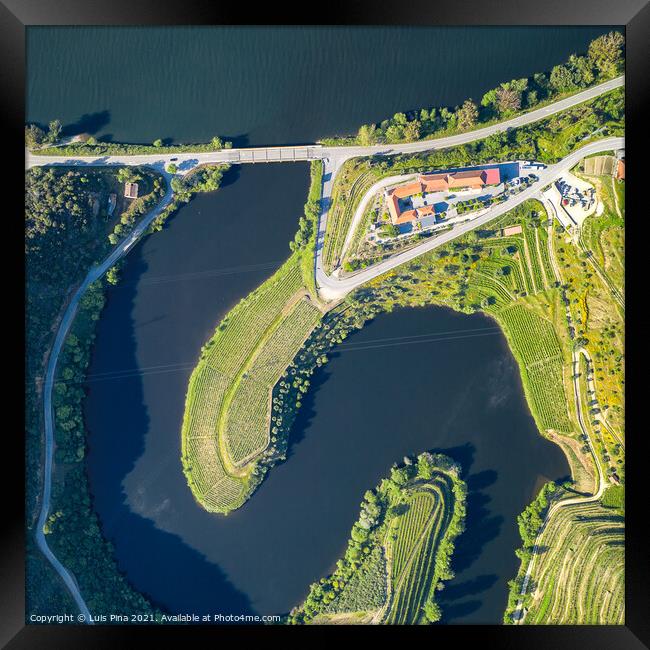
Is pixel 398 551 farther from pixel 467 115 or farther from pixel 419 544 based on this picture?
pixel 467 115

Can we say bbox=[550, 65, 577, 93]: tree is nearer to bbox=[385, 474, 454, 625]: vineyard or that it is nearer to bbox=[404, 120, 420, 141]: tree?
bbox=[404, 120, 420, 141]: tree

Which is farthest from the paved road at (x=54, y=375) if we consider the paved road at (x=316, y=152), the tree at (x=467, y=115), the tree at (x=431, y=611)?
the tree at (x=431, y=611)

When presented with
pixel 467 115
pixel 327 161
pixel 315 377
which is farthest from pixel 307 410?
pixel 467 115

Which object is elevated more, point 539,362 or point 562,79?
point 562,79
